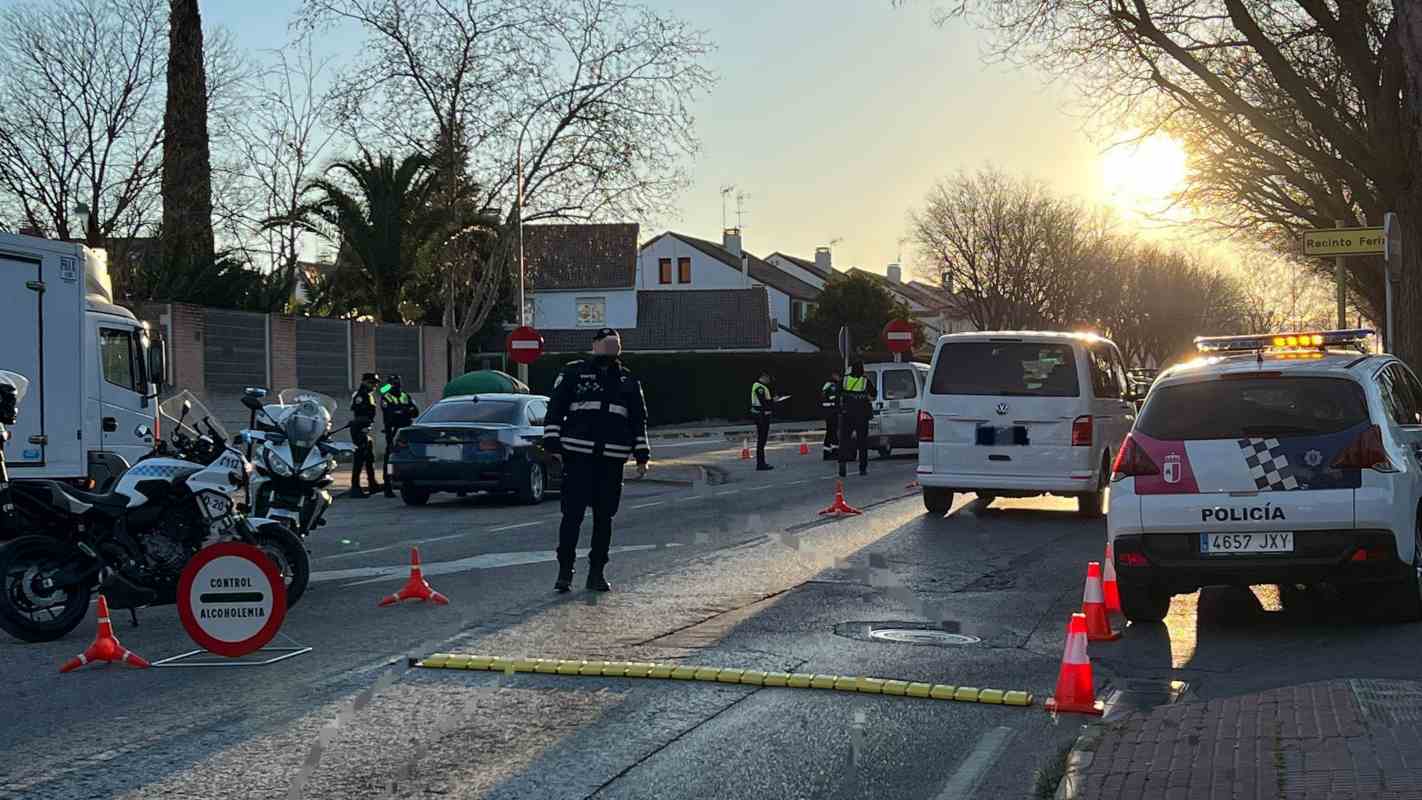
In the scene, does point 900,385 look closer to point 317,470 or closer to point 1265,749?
point 317,470

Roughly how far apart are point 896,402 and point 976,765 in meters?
24.6

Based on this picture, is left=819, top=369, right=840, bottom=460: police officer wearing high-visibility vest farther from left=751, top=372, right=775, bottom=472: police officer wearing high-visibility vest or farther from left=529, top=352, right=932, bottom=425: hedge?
left=529, top=352, right=932, bottom=425: hedge

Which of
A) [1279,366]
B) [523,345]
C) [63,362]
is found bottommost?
[1279,366]

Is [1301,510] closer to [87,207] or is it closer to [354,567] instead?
[354,567]

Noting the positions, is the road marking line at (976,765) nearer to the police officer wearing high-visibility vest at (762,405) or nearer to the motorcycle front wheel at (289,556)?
the motorcycle front wheel at (289,556)

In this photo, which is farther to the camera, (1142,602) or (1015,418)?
(1015,418)

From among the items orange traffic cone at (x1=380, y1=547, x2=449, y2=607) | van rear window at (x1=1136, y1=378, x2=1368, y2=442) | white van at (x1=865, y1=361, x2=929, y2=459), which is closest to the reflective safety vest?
white van at (x1=865, y1=361, x2=929, y2=459)

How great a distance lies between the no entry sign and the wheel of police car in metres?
11.4

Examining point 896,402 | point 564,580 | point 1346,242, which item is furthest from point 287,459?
point 896,402

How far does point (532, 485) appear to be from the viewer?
65.8 feet

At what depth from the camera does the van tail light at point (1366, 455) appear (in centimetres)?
909

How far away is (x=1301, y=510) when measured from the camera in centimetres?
911

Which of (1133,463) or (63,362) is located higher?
(63,362)

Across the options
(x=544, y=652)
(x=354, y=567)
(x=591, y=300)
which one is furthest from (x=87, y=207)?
(x=591, y=300)
